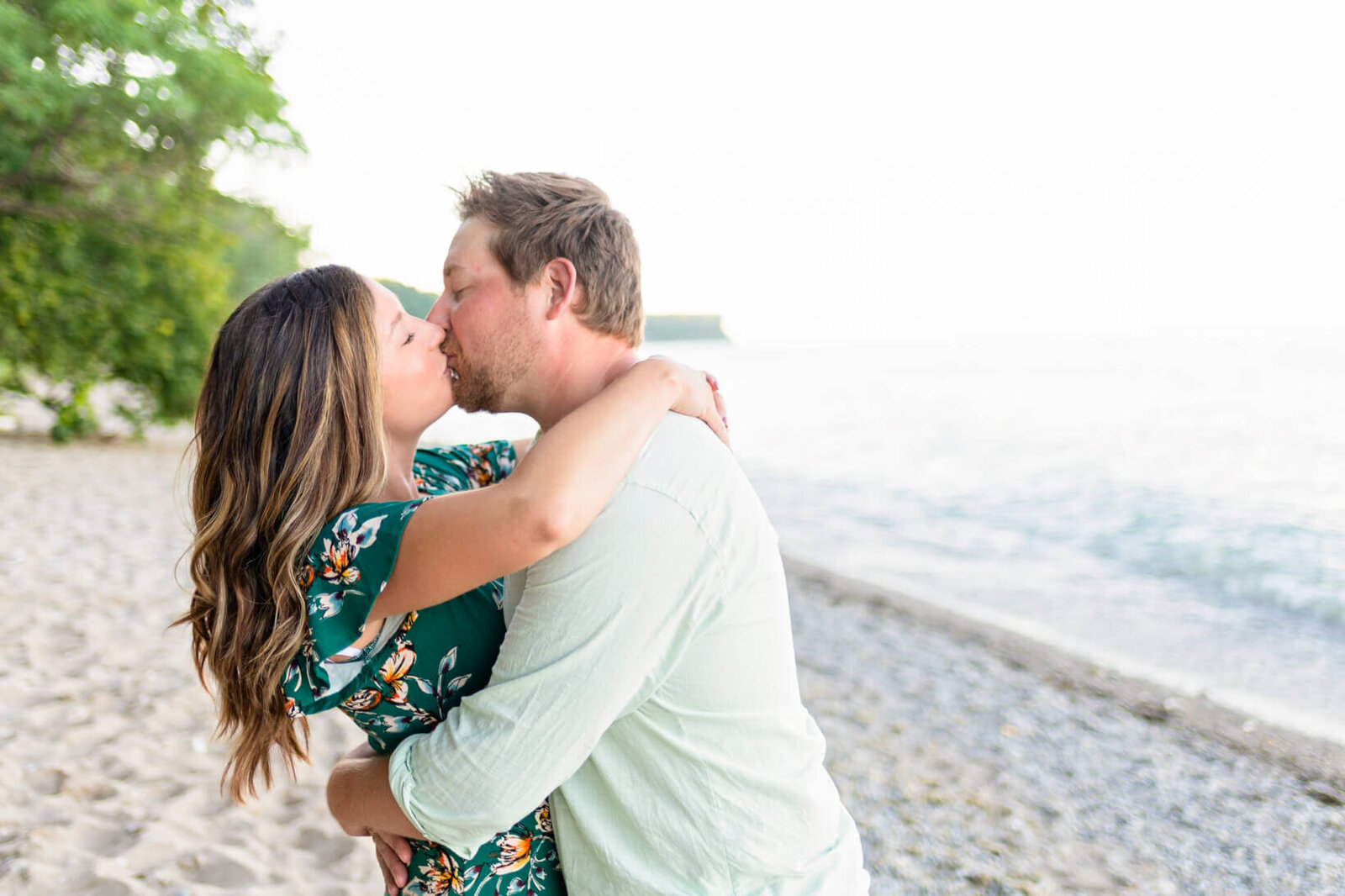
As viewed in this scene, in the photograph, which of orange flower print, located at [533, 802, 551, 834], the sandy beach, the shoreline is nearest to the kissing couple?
orange flower print, located at [533, 802, 551, 834]

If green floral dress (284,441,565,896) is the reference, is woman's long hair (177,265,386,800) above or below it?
above

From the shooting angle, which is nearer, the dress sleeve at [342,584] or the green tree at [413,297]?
the dress sleeve at [342,584]

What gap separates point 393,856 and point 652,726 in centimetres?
65

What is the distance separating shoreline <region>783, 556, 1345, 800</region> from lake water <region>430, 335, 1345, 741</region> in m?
0.24

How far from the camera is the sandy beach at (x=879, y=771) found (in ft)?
11.0

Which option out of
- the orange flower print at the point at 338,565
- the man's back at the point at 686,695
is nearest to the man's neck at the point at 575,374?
the man's back at the point at 686,695

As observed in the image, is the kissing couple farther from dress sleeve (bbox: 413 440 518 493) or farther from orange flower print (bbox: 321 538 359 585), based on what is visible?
dress sleeve (bbox: 413 440 518 493)

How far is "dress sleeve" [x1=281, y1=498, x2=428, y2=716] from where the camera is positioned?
4.58ft

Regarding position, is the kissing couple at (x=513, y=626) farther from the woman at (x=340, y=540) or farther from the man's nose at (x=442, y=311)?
the man's nose at (x=442, y=311)

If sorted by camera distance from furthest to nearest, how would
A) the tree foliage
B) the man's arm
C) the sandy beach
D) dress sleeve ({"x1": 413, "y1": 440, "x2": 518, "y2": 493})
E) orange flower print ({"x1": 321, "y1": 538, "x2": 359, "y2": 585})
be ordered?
1. the tree foliage
2. the sandy beach
3. dress sleeve ({"x1": 413, "y1": 440, "x2": 518, "y2": 493})
4. the man's arm
5. orange flower print ({"x1": 321, "y1": 538, "x2": 359, "y2": 585})

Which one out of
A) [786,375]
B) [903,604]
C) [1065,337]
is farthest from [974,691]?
[1065,337]

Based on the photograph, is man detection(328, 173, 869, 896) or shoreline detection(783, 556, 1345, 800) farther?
shoreline detection(783, 556, 1345, 800)

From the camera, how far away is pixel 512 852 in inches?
61.7

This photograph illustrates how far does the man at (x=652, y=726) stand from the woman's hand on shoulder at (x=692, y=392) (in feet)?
0.29
